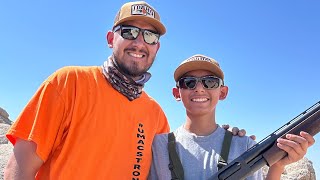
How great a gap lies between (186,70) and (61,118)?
198 centimetres

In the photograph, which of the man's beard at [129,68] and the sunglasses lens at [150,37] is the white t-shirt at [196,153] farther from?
the sunglasses lens at [150,37]

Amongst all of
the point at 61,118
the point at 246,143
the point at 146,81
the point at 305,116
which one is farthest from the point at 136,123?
the point at 305,116

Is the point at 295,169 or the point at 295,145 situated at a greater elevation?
the point at 295,169

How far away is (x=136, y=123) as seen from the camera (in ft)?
16.5

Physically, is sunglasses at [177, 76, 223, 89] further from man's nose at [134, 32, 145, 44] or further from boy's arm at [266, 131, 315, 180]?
boy's arm at [266, 131, 315, 180]

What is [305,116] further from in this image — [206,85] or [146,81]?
[146,81]

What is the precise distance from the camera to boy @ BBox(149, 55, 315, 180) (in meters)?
4.87

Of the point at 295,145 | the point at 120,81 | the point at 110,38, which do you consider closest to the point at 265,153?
the point at 295,145

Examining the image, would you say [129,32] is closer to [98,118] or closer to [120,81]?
[120,81]

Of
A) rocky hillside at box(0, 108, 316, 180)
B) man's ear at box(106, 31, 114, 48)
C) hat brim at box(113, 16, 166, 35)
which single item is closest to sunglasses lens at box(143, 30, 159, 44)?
hat brim at box(113, 16, 166, 35)

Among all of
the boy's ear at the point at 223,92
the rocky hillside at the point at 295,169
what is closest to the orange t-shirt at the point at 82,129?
the boy's ear at the point at 223,92

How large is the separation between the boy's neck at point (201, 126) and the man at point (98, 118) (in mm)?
558

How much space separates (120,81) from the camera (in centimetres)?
493

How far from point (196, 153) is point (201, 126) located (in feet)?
1.57
